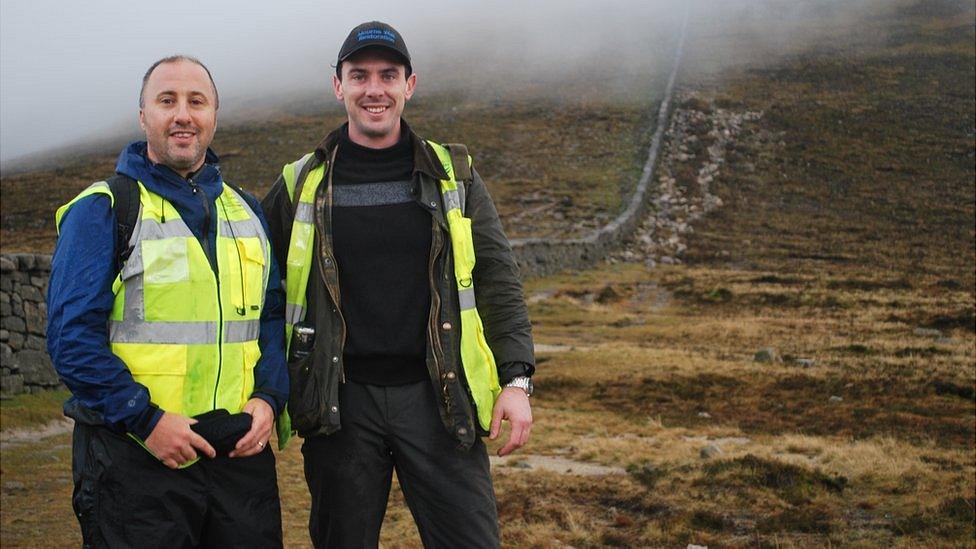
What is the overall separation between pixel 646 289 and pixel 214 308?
2009 centimetres

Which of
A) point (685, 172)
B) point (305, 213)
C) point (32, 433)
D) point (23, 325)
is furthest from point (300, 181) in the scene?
point (685, 172)

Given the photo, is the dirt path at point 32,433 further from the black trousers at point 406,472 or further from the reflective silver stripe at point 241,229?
the reflective silver stripe at point 241,229

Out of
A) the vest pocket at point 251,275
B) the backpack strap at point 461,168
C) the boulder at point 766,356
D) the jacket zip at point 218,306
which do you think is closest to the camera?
the jacket zip at point 218,306

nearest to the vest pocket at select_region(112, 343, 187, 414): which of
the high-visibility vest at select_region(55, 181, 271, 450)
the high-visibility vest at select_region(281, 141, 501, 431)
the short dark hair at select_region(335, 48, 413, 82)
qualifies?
the high-visibility vest at select_region(55, 181, 271, 450)

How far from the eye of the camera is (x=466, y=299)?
3580mm

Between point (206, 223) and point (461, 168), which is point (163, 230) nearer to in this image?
point (206, 223)

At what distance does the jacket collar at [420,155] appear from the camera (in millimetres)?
3607

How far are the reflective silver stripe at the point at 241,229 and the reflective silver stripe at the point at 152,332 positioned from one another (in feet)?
1.24

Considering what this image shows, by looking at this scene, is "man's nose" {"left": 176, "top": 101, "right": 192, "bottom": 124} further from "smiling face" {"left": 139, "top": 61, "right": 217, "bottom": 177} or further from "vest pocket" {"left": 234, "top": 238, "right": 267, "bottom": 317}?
"vest pocket" {"left": 234, "top": 238, "right": 267, "bottom": 317}

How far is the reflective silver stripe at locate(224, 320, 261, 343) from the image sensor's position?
3.18 meters

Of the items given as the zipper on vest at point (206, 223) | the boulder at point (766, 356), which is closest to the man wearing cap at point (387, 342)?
the zipper on vest at point (206, 223)

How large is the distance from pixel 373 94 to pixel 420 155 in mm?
298

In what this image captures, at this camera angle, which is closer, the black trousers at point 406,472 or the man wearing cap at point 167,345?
the man wearing cap at point 167,345

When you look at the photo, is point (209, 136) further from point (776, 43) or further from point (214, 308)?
point (776, 43)
